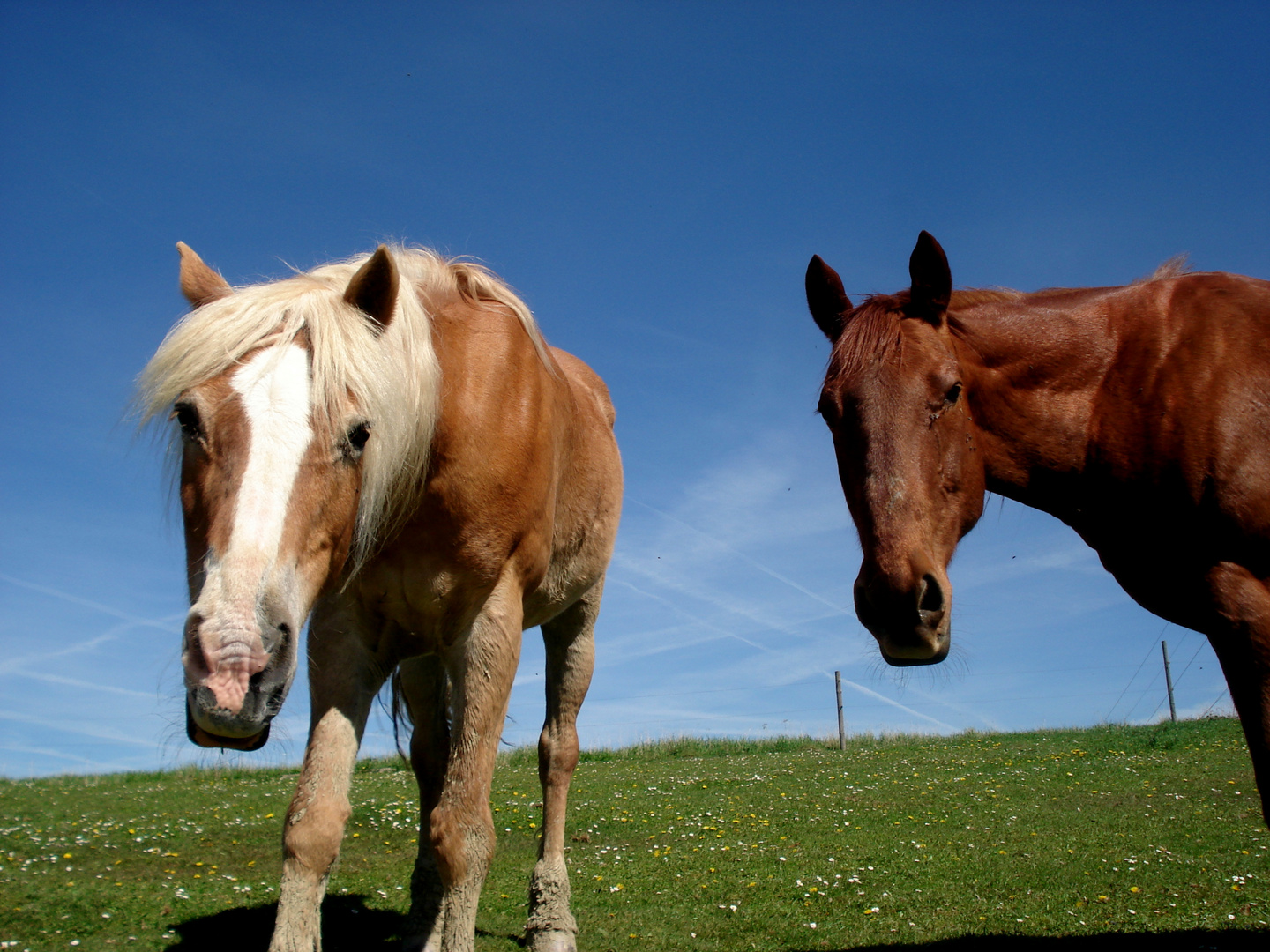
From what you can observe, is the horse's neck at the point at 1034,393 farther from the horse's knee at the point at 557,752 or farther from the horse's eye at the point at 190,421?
the horse's knee at the point at 557,752

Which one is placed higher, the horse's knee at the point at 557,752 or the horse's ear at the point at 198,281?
the horse's ear at the point at 198,281

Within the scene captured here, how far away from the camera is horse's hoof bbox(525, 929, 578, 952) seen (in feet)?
15.8

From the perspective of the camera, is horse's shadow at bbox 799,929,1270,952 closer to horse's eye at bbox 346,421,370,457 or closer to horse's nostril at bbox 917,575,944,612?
horse's nostril at bbox 917,575,944,612

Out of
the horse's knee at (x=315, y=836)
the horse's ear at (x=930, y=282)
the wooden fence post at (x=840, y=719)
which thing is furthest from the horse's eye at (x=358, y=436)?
the wooden fence post at (x=840, y=719)

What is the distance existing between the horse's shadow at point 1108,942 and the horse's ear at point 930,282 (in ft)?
11.1

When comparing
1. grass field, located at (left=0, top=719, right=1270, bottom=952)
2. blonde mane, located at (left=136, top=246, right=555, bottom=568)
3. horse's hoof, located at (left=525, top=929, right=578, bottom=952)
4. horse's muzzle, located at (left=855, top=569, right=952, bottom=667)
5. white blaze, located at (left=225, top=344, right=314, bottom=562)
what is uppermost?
blonde mane, located at (left=136, top=246, right=555, bottom=568)

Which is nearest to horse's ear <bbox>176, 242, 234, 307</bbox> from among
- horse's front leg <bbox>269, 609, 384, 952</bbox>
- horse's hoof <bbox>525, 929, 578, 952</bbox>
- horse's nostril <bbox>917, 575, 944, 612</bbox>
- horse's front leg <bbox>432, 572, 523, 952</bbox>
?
horse's front leg <bbox>269, 609, 384, 952</bbox>

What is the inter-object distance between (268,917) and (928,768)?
36.8 ft

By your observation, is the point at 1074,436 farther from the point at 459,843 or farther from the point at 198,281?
the point at 198,281

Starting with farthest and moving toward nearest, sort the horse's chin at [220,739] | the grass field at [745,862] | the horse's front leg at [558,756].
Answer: the grass field at [745,862] → the horse's front leg at [558,756] → the horse's chin at [220,739]

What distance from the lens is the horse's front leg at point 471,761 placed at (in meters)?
3.76

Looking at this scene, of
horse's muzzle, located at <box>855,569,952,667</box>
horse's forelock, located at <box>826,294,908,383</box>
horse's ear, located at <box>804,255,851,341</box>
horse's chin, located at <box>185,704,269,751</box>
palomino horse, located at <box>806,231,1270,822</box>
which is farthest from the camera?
horse's ear, located at <box>804,255,851,341</box>

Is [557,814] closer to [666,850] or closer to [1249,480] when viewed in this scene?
[666,850]

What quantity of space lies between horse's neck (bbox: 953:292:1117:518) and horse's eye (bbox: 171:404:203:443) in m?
3.23
